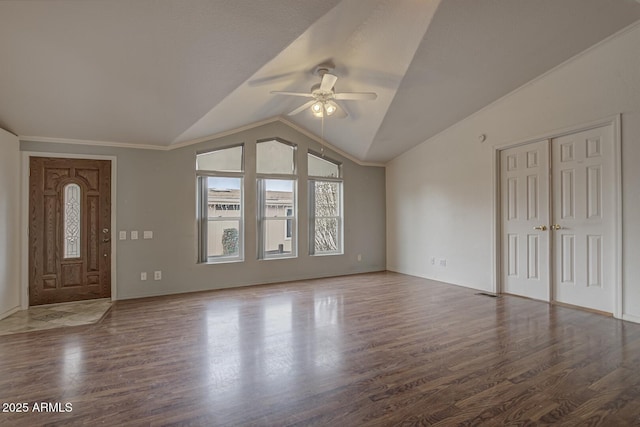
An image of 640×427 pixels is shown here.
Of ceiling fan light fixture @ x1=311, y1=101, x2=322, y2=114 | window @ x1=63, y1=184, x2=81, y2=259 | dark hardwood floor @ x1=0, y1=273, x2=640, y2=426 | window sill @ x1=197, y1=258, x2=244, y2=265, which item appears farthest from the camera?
window sill @ x1=197, y1=258, x2=244, y2=265

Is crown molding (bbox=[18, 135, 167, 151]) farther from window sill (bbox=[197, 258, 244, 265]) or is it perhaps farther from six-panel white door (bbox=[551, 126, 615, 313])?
six-panel white door (bbox=[551, 126, 615, 313])

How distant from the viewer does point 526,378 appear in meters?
2.37

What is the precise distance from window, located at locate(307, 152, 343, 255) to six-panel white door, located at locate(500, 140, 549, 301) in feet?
9.95

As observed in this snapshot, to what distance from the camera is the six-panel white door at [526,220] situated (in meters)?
4.42

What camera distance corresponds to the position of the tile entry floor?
357 cm

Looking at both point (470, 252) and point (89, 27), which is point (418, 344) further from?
point (89, 27)

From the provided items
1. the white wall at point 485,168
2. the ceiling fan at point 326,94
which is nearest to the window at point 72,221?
the ceiling fan at point 326,94

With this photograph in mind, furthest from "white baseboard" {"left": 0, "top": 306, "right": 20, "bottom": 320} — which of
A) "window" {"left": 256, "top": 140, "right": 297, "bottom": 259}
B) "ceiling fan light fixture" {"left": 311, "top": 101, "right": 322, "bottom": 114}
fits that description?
"ceiling fan light fixture" {"left": 311, "top": 101, "right": 322, "bottom": 114}

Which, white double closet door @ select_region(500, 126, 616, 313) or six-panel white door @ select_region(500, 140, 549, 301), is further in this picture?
six-panel white door @ select_region(500, 140, 549, 301)

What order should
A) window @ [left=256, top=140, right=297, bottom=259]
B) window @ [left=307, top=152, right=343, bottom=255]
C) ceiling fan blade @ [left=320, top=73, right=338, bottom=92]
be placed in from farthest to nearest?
window @ [left=307, top=152, right=343, bottom=255] → window @ [left=256, top=140, right=297, bottom=259] → ceiling fan blade @ [left=320, top=73, right=338, bottom=92]

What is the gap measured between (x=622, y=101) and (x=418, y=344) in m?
3.56

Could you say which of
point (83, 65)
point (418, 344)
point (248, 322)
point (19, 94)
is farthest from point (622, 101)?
point (19, 94)

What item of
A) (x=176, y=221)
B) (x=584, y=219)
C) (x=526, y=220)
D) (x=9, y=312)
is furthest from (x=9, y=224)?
(x=584, y=219)

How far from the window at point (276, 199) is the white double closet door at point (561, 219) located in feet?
A: 11.9
